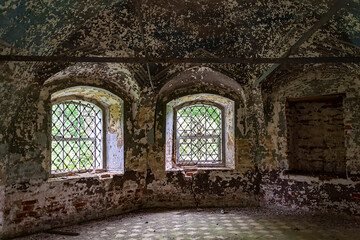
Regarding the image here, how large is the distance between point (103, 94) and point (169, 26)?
74.7 inches

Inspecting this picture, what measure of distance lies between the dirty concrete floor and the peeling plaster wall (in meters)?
0.27

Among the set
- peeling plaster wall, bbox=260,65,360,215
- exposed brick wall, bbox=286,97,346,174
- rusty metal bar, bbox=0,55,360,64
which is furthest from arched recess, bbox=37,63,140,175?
exposed brick wall, bbox=286,97,346,174

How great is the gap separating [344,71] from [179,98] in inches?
127

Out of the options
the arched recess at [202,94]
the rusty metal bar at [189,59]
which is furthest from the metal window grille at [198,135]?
the rusty metal bar at [189,59]

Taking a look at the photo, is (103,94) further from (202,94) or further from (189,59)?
(189,59)

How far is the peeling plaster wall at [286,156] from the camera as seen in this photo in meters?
5.55

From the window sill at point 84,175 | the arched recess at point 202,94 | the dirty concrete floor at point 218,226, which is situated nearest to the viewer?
the dirty concrete floor at point 218,226

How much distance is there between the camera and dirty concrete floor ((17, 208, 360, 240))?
4.66 meters

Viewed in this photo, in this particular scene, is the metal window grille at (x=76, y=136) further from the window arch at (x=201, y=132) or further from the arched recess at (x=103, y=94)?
the window arch at (x=201, y=132)

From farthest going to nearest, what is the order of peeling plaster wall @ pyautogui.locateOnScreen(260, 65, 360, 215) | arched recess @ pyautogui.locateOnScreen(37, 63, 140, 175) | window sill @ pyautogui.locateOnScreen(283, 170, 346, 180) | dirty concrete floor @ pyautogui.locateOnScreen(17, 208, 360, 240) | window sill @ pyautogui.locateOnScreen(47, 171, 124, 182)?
window sill @ pyautogui.locateOnScreen(283, 170, 346, 180), peeling plaster wall @ pyautogui.locateOnScreen(260, 65, 360, 215), window sill @ pyautogui.locateOnScreen(47, 171, 124, 182), arched recess @ pyautogui.locateOnScreen(37, 63, 140, 175), dirty concrete floor @ pyautogui.locateOnScreen(17, 208, 360, 240)

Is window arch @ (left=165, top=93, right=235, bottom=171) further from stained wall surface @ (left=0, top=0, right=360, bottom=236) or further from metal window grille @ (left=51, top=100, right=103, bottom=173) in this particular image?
metal window grille @ (left=51, top=100, right=103, bottom=173)

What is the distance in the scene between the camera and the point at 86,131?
20.4 feet

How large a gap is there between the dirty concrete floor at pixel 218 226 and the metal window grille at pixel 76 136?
1.20 meters

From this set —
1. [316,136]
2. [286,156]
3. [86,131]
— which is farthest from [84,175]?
[316,136]
